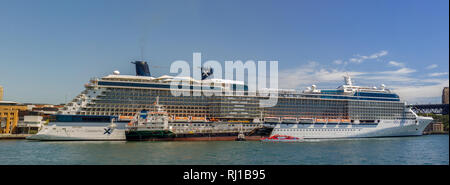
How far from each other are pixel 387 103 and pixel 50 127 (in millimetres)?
65133

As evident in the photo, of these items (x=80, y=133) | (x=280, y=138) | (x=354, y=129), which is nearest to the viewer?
(x=80, y=133)

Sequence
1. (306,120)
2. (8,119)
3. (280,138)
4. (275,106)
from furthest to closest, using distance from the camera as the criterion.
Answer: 1. (8,119)
2. (275,106)
3. (306,120)
4. (280,138)

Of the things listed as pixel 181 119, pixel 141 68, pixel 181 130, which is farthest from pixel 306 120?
pixel 141 68

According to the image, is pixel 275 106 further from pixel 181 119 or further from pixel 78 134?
pixel 78 134

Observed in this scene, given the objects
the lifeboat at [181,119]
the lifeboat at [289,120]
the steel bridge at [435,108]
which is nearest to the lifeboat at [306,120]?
the lifeboat at [289,120]

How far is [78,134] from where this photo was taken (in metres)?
44.5

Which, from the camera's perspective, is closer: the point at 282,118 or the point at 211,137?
the point at 211,137

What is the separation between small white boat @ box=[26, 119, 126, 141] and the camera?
144 feet

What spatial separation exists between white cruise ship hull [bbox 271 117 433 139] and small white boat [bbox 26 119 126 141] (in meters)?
26.4

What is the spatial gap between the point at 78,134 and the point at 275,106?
116 ft

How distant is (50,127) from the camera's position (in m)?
44.1

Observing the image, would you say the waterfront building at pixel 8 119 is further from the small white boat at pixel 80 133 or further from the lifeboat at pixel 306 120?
the lifeboat at pixel 306 120
